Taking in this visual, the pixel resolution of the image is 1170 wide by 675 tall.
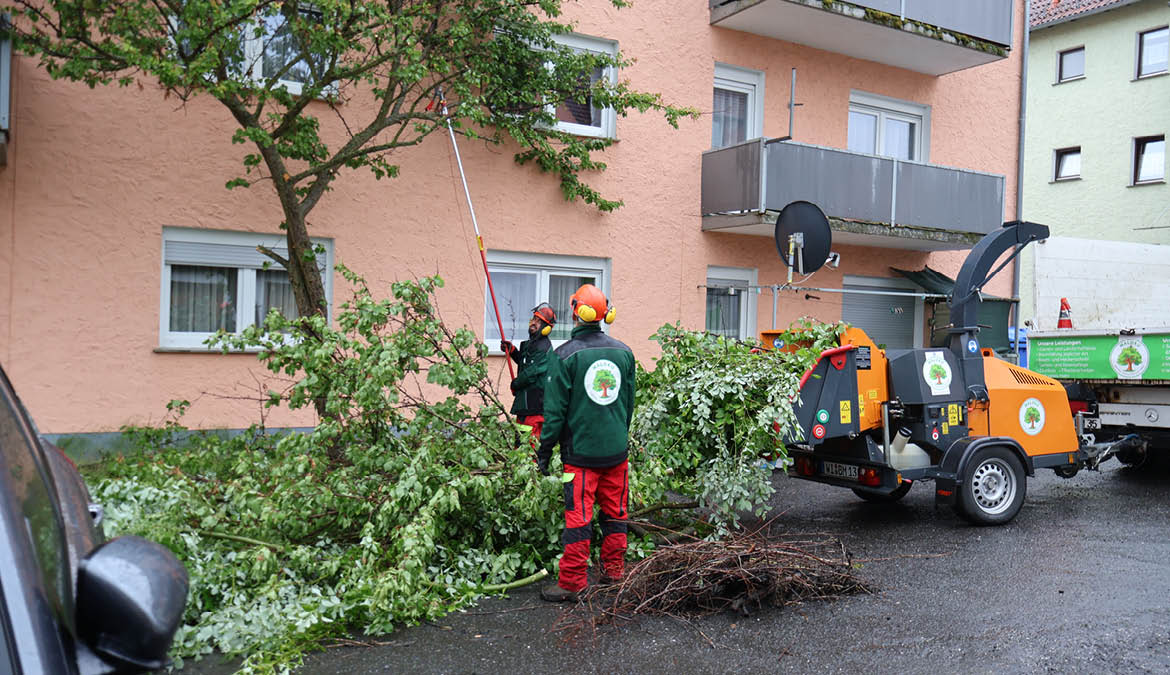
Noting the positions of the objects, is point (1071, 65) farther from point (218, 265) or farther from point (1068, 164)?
point (218, 265)

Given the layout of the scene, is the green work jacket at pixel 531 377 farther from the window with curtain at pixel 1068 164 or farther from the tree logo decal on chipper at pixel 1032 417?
the window with curtain at pixel 1068 164

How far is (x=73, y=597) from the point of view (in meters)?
1.43

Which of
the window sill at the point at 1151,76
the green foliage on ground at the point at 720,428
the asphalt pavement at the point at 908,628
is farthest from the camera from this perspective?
the window sill at the point at 1151,76

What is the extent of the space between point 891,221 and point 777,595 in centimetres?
921

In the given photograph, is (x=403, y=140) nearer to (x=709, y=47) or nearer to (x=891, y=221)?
(x=709, y=47)

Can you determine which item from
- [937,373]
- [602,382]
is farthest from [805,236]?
[602,382]

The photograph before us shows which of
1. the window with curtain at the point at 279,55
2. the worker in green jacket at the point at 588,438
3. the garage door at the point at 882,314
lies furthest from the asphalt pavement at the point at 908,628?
the garage door at the point at 882,314

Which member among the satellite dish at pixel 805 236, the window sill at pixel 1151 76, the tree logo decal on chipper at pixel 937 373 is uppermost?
the window sill at pixel 1151 76

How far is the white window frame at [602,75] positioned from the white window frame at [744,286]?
2.54 meters

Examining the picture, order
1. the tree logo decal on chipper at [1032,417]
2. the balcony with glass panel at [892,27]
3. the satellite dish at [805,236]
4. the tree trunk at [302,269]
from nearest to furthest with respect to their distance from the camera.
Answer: the tree logo decal on chipper at [1032,417] → the satellite dish at [805,236] → the tree trunk at [302,269] → the balcony with glass panel at [892,27]

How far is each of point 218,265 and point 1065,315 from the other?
10.2 metres

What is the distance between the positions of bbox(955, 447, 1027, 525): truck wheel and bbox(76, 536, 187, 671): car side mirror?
6940mm

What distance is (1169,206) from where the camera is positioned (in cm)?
2131

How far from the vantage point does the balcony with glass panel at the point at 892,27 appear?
490 inches
